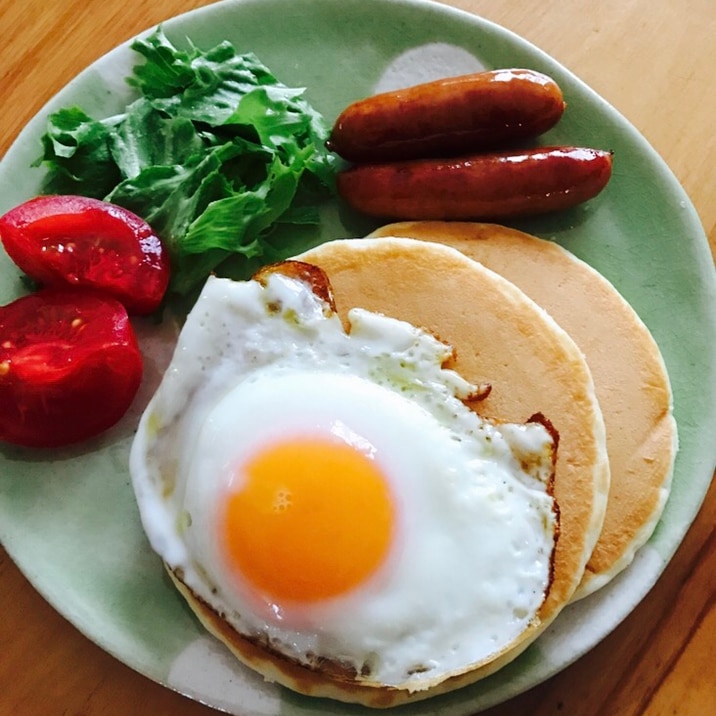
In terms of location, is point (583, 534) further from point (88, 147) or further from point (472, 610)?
point (88, 147)

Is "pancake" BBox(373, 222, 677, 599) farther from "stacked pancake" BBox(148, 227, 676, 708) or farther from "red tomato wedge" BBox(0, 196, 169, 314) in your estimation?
"red tomato wedge" BBox(0, 196, 169, 314)

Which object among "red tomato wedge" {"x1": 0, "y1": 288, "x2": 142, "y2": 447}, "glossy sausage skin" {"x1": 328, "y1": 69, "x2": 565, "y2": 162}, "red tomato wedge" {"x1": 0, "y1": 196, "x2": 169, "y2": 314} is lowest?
"red tomato wedge" {"x1": 0, "y1": 288, "x2": 142, "y2": 447}

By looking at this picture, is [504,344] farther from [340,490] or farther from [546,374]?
[340,490]

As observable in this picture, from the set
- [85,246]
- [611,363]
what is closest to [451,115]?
[611,363]

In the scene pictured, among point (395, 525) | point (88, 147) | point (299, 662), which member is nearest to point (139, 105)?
point (88, 147)

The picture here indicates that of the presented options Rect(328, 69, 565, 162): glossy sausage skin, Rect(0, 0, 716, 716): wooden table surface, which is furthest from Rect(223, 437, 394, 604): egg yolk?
Rect(328, 69, 565, 162): glossy sausage skin

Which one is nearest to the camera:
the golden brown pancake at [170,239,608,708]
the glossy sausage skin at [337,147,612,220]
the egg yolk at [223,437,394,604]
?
the egg yolk at [223,437,394,604]
